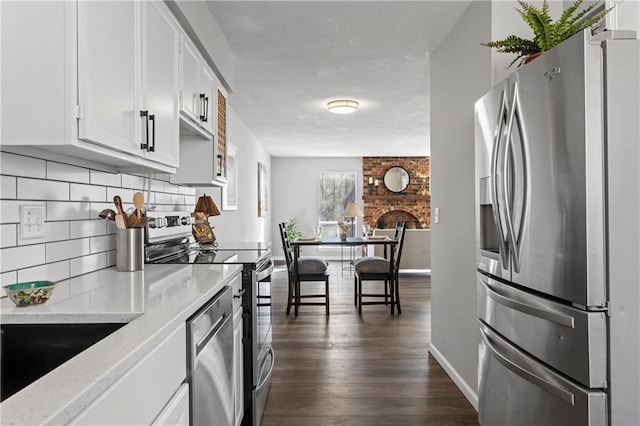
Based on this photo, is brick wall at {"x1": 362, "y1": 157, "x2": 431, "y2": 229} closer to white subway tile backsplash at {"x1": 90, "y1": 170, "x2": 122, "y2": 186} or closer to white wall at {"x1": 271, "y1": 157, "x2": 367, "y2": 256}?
white wall at {"x1": 271, "y1": 157, "x2": 367, "y2": 256}

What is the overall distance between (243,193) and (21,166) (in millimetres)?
4748

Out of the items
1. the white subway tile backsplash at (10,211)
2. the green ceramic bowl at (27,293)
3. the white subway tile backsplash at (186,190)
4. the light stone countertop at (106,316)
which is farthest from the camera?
the white subway tile backsplash at (186,190)

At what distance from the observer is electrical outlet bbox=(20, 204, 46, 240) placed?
4.40ft

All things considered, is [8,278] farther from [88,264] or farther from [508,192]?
[508,192]

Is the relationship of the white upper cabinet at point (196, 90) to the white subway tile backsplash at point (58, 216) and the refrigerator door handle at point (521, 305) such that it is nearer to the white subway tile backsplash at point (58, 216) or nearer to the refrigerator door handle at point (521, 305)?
the white subway tile backsplash at point (58, 216)

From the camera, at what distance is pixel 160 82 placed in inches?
71.5

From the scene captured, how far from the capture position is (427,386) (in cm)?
273

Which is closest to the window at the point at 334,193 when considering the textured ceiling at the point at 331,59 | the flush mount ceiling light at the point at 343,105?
the textured ceiling at the point at 331,59

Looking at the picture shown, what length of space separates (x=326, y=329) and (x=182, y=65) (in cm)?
286

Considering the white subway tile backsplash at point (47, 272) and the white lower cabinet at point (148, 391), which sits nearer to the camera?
the white lower cabinet at point (148, 391)

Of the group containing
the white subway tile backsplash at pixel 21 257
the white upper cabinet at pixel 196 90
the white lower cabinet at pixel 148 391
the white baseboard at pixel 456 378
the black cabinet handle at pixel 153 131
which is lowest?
the white baseboard at pixel 456 378

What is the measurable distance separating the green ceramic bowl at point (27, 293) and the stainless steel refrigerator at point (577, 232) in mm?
1654

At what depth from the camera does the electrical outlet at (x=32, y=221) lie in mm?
1341

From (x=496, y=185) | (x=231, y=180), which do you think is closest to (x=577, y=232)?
(x=496, y=185)
